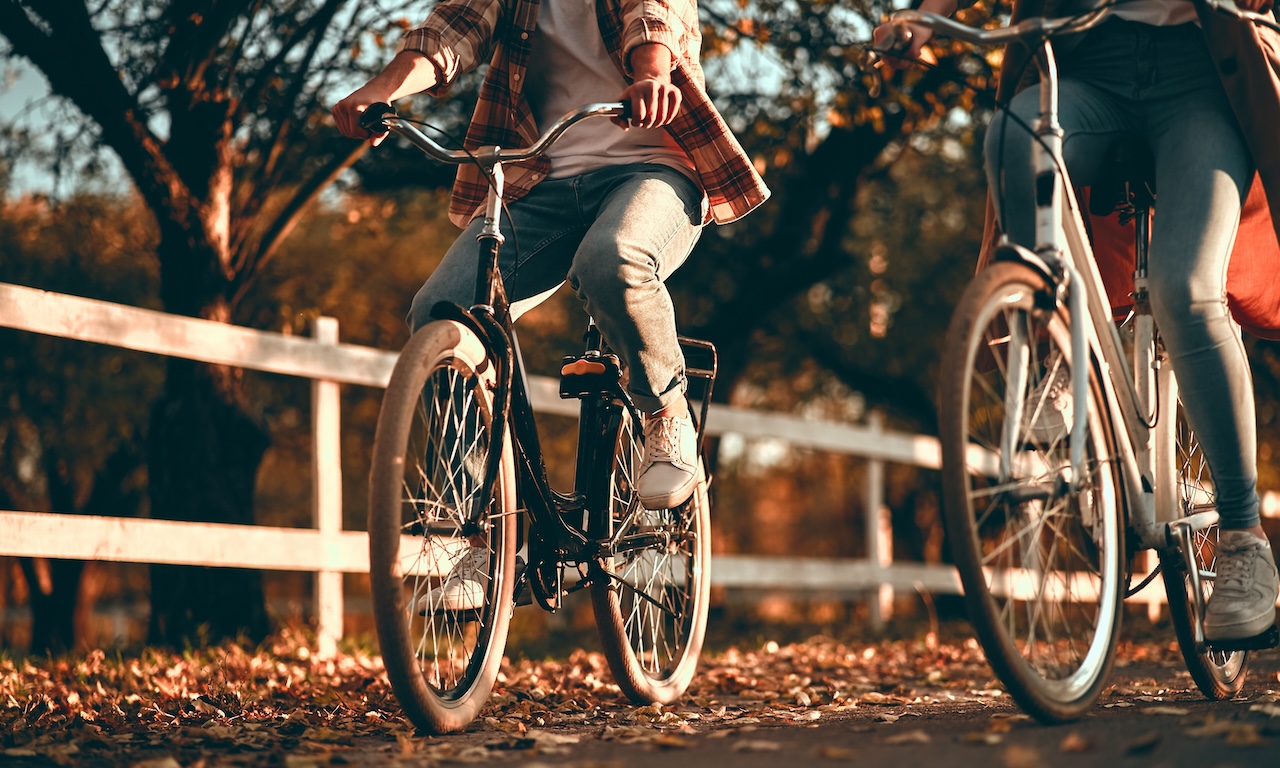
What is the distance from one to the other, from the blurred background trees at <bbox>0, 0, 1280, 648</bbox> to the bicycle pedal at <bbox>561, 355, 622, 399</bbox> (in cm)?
116

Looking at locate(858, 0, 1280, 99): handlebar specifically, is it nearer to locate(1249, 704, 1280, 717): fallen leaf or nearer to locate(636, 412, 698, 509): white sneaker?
locate(636, 412, 698, 509): white sneaker

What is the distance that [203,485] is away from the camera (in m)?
6.66

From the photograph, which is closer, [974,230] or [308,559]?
[308,559]

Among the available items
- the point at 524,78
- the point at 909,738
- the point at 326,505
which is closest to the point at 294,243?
the point at 326,505

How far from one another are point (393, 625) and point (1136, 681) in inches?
107

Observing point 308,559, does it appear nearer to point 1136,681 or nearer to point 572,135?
point 572,135

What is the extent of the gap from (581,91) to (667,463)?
104 cm

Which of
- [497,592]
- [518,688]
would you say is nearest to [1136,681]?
[518,688]

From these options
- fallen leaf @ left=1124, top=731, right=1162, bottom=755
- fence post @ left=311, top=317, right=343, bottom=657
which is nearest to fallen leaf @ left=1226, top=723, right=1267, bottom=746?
fallen leaf @ left=1124, top=731, right=1162, bottom=755

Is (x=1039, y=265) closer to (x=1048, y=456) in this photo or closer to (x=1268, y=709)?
(x=1048, y=456)

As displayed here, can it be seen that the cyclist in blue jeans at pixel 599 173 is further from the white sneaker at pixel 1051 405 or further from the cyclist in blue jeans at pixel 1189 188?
the white sneaker at pixel 1051 405

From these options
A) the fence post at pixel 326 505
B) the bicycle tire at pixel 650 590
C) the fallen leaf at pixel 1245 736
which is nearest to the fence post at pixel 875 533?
the fence post at pixel 326 505

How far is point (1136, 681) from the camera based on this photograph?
4242 millimetres

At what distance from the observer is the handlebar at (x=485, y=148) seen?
2994 mm
